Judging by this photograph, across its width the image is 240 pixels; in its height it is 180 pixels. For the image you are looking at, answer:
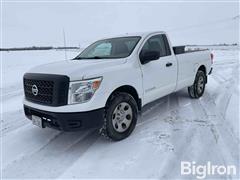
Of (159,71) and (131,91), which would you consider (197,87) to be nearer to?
(159,71)

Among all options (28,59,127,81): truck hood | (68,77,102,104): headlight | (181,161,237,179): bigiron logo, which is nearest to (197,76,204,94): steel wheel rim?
(28,59,127,81): truck hood

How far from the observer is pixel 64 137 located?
14.4 ft

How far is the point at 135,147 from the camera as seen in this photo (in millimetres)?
3877

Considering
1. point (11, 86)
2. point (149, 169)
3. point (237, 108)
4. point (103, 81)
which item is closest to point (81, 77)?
point (103, 81)

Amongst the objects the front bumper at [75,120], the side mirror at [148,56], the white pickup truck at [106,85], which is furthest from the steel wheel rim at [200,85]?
the front bumper at [75,120]

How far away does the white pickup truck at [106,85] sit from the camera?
351 cm

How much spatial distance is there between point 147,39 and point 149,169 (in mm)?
2766

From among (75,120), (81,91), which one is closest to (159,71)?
(81,91)

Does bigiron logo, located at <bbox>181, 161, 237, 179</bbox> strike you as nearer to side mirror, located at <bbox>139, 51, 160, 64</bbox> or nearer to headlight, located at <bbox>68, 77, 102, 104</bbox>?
headlight, located at <bbox>68, 77, 102, 104</bbox>

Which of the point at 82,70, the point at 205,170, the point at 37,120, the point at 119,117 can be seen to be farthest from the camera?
the point at 119,117

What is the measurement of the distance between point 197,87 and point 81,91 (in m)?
4.24

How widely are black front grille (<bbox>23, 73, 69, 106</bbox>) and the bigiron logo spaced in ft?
6.65

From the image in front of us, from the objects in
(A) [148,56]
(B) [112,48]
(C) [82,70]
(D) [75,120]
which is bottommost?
(D) [75,120]

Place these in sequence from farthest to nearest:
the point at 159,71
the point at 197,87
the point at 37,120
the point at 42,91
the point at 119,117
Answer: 1. the point at 197,87
2. the point at 159,71
3. the point at 119,117
4. the point at 37,120
5. the point at 42,91
